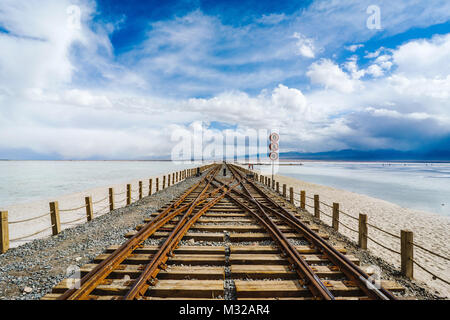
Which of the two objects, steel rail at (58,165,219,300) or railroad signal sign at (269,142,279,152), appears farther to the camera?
railroad signal sign at (269,142,279,152)

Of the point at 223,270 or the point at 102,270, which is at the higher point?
the point at 102,270

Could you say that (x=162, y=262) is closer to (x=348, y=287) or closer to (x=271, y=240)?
(x=271, y=240)

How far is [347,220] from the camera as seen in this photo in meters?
11.7

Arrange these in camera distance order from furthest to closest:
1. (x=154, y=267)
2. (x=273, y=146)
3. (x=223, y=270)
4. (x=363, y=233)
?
(x=273, y=146)
(x=363, y=233)
(x=223, y=270)
(x=154, y=267)

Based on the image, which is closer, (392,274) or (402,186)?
(392,274)

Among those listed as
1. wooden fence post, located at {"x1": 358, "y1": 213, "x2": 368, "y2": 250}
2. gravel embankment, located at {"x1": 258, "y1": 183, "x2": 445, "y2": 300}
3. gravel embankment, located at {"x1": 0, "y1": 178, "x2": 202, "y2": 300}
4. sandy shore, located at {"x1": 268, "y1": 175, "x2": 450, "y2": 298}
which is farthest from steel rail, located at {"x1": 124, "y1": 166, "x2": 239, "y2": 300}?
sandy shore, located at {"x1": 268, "y1": 175, "x2": 450, "y2": 298}

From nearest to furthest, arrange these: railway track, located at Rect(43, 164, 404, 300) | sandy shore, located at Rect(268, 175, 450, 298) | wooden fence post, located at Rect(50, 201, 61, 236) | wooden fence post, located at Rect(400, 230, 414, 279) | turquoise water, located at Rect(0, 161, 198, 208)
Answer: railway track, located at Rect(43, 164, 404, 300)
wooden fence post, located at Rect(400, 230, 414, 279)
sandy shore, located at Rect(268, 175, 450, 298)
wooden fence post, located at Rect(50, 201, 61, 236)
turquoise water, located at Rect(0, 161, 198, 208)

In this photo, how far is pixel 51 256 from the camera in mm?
5559

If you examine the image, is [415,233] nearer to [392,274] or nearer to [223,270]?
[392,274]

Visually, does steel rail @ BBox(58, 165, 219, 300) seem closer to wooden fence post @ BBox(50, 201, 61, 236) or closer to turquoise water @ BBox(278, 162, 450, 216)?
wooden fence post @ BBox(50, 201, 61, 236)

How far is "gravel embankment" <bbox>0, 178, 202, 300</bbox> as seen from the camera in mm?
4121

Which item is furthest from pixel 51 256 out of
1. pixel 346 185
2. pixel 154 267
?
pixel 346 185

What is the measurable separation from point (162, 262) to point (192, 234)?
1955 millimetres

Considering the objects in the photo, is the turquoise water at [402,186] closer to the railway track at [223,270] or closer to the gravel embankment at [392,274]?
the gravel embankment at [392,274]
